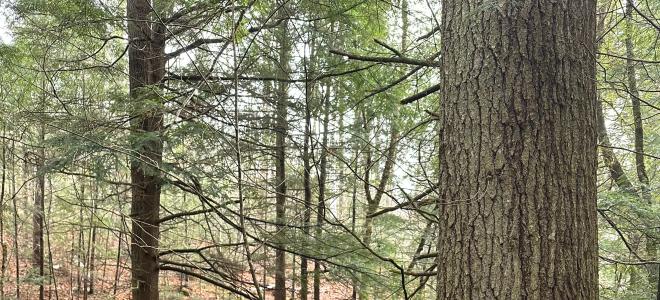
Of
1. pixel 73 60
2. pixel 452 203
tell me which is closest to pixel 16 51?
pixel 73 60

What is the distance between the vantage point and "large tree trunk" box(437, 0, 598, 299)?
134cm

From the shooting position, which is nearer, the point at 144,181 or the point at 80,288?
the point at 144,181

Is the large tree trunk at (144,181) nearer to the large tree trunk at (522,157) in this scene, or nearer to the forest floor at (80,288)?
the large tree trunk at (522,157)

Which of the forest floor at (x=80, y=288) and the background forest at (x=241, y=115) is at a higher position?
the background forest at (x=241, y=115)

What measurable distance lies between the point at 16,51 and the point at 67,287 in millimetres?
8153

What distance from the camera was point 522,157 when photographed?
136 cm

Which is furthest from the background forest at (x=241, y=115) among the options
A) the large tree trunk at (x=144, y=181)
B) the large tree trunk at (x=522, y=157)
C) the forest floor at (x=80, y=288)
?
the forest floor at (x=80, y=288)

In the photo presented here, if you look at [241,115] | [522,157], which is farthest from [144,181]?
[522,157]

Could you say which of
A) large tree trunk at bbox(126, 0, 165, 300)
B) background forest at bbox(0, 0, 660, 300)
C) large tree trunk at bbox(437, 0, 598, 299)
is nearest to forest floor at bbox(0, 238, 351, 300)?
large tree trunk at bbox(126, 0, 165, 300)

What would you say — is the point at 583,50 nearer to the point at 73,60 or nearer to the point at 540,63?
the point at 540,63

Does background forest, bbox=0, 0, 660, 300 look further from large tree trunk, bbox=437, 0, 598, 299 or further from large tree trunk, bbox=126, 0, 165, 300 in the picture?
large tree trunk, bbox=437, 0, 598, 299

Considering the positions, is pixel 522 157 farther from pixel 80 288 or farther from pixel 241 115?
pixel 80 288

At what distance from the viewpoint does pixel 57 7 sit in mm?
3574

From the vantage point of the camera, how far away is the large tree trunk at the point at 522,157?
1.34m
